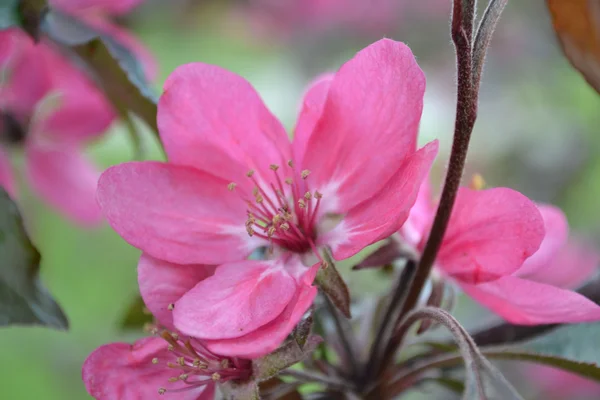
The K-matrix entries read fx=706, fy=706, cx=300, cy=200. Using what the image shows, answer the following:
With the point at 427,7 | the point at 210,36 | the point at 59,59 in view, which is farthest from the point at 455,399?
the point at 210,36

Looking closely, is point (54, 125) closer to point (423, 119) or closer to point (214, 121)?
point (214, 121)

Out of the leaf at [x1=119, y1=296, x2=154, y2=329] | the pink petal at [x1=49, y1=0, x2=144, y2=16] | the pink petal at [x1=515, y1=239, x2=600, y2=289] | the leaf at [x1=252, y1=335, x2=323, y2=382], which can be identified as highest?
the pink petal at [x1=49, y1=0, x2=144, y2=16]

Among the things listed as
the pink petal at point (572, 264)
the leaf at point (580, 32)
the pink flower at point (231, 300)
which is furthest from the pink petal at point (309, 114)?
the pink petal at point (572, 264)

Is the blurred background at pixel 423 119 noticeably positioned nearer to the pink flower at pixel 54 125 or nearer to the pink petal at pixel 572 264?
the pink petal at pixel 572 264

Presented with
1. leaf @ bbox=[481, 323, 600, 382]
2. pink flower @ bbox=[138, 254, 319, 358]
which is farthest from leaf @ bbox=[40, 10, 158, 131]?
leaf @ bbox=[481, 323, 600, 382]

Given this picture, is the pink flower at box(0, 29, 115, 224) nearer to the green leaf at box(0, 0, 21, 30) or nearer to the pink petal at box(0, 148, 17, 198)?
the pink petal at box(0, 148, 17, 198)

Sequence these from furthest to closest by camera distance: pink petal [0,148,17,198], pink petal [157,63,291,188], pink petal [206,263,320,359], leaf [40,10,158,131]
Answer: pink petal [0,148,17,198], leaf [40,10,158,131], pink petal [157,63,291,188], pink petal [206,263,320,359]

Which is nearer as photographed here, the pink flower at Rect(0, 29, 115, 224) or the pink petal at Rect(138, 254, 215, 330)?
the pink petal at Rect(138, 254, 215, 330)
